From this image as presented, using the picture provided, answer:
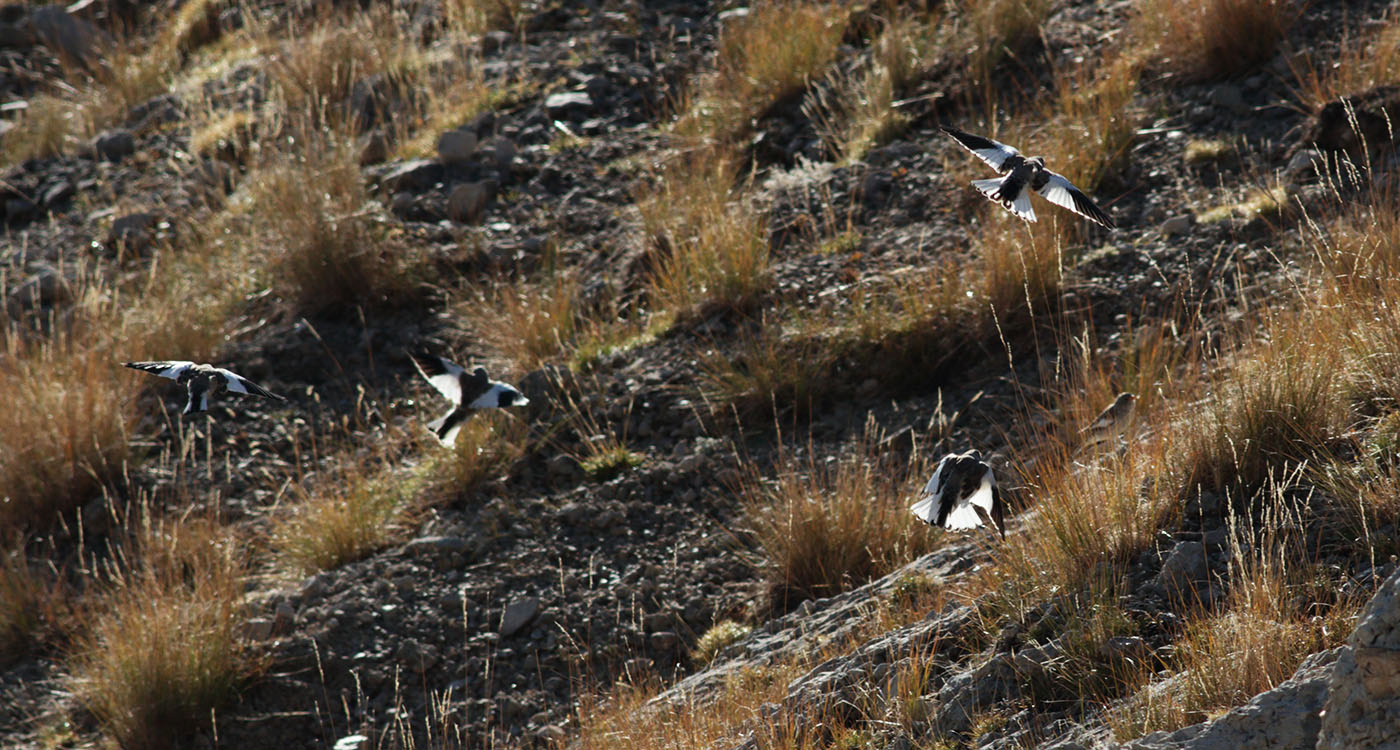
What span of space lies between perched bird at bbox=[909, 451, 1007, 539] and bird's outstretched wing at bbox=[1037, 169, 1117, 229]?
2.44 feet

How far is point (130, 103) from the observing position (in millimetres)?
9820

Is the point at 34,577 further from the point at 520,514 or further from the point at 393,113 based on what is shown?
the point at 393,113

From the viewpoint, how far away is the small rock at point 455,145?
755cm

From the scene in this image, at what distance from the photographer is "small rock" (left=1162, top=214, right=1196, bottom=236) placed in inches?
204

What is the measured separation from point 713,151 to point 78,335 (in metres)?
3.64

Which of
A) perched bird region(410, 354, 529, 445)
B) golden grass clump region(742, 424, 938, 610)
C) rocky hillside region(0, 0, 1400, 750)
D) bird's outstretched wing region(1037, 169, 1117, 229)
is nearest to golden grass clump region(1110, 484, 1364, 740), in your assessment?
rocky hillside region(0, 0, 1400, 750)

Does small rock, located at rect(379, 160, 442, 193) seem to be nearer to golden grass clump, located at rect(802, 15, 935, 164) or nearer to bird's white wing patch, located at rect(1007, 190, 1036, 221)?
golden grass clump, located at rect(802, 15, 935, 164)

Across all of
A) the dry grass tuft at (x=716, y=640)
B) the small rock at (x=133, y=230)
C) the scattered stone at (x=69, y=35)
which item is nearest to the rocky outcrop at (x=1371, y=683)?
the dry grass tuft at (x=716, y=640)

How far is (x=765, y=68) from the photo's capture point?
727cm

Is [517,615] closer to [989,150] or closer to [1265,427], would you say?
[989,150]

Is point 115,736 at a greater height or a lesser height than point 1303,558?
lesser

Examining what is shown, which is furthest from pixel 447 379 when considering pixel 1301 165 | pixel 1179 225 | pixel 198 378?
pixel 1301 165

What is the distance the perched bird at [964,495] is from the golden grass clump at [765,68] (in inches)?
157

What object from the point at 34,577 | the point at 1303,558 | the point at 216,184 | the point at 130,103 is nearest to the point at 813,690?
the point at 1303,558
